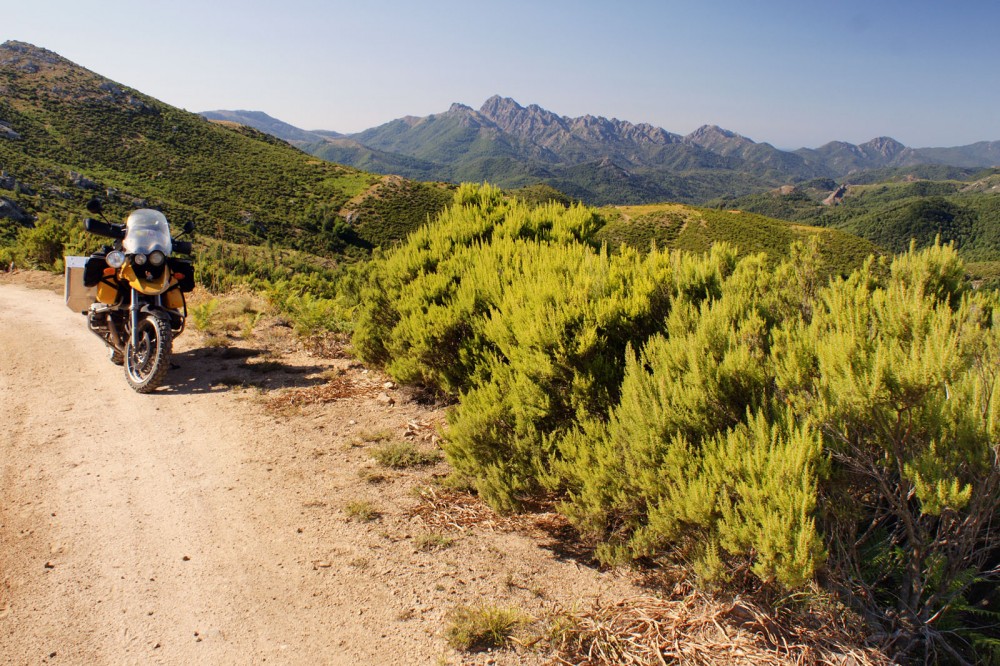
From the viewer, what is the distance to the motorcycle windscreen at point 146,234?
6.23 metres

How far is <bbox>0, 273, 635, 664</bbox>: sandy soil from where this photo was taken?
2.80m

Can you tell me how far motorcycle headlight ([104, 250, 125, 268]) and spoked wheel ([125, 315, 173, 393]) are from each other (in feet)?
2.14

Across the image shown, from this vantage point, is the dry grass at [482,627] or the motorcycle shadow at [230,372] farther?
the motorcycle shadow at [230,372]

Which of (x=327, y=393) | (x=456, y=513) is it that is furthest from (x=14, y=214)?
(x=456, y=513)

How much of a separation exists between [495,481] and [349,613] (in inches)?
50.5

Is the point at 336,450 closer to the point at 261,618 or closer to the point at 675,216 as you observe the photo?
the point at 261,618

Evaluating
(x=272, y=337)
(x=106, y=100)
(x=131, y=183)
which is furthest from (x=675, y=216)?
(x=272, y=337)

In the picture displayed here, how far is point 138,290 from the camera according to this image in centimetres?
620

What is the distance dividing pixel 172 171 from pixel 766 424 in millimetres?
88806

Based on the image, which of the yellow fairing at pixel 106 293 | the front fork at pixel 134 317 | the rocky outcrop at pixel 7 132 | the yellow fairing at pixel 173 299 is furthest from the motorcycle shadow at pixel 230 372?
the rocky outcrop at pixel 7 132

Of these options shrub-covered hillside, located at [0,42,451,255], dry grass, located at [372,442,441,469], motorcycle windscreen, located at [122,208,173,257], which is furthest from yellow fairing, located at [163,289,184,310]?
shrub-covered hillside, located at [0,42,451,255]

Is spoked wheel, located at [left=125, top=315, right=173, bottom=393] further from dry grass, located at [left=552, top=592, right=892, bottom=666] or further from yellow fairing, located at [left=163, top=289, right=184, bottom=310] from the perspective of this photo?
dry grass, located at [left=552, top=592, right=892, bottom=666]

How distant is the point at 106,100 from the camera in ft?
281

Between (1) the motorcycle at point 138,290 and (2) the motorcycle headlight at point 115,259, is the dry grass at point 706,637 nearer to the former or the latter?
(1) the motorcycle at point 138,290
